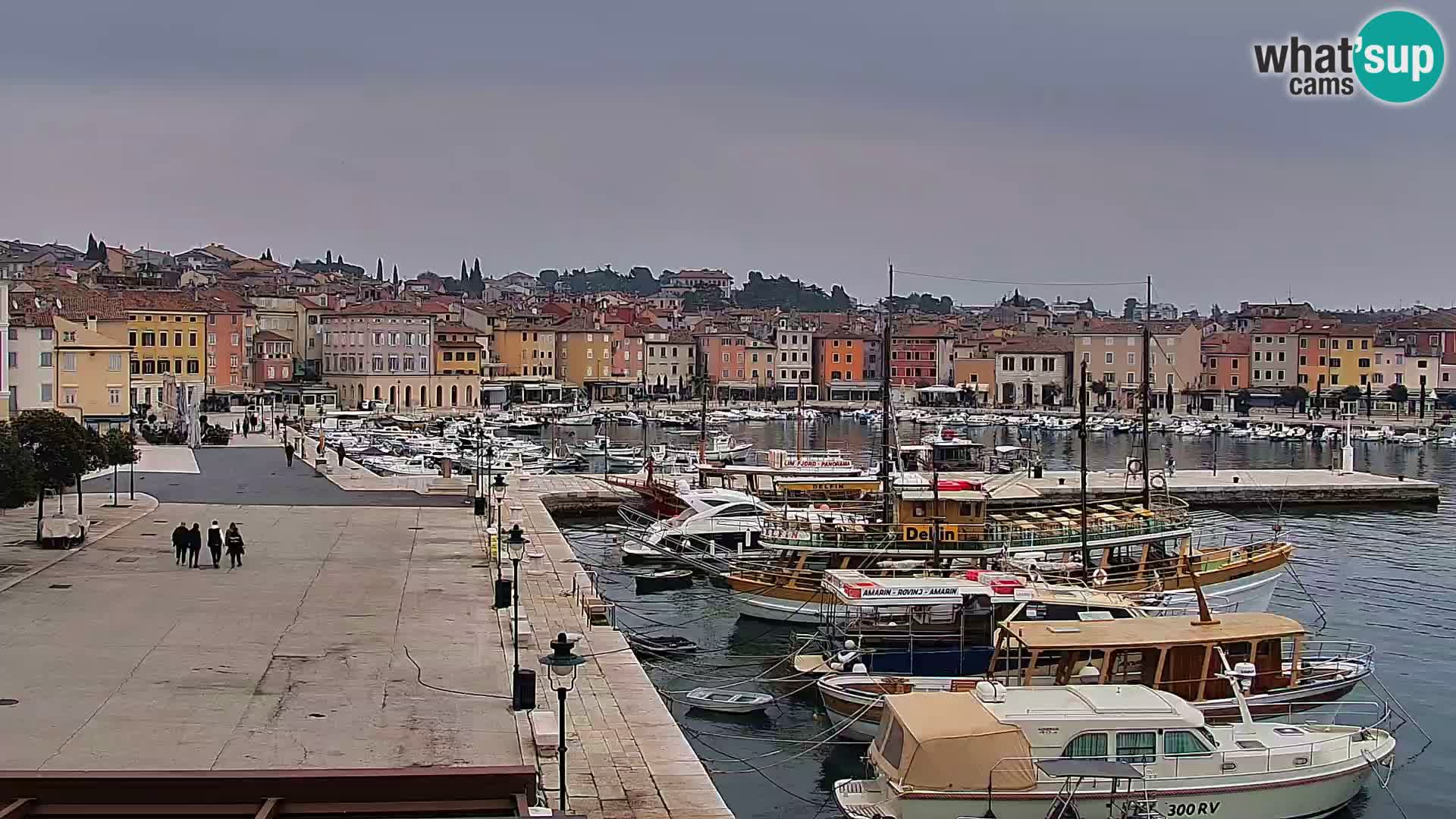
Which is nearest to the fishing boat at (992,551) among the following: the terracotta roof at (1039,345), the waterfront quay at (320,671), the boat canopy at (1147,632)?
the waterfront quay at (320,671)

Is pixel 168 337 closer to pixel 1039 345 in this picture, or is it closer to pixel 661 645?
pixel 1039 345

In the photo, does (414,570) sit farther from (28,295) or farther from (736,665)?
(28,295)

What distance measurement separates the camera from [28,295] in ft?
199

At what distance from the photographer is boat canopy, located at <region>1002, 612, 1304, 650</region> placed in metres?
18.8

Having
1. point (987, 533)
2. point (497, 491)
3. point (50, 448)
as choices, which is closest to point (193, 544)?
point (50, 448)

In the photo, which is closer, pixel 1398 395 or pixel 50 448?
pixel 50 448

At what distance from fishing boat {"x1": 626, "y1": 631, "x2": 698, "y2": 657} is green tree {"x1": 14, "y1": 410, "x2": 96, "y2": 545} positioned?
36.8 ft

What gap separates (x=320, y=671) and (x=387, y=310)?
300 feet

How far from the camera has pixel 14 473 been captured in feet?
90.9

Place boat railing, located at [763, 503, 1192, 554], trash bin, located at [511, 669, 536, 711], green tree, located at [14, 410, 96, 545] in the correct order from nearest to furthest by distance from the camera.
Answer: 1. trash bin, located at [511, 669, 536, 711]
2. boat railing, located at [763, 503, 1192, 554]
3. green tree, located at [14, 410, 96, 545]

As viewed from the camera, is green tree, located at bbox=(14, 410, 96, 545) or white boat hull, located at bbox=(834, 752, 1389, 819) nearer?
white boat hull, located at bbox=(834, 752, 1389, 819)

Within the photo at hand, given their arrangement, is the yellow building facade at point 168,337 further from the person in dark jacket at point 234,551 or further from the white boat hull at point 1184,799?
the white boat hull at point 1184,799

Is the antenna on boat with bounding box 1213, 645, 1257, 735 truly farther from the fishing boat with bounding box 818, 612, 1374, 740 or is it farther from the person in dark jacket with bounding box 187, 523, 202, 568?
the person in dark jacket with bounding box 187, 523, 202, 568

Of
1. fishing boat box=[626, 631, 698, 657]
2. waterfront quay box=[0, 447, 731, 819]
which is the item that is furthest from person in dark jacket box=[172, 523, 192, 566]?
fishing boat box=[626, 631, 698, 657]
